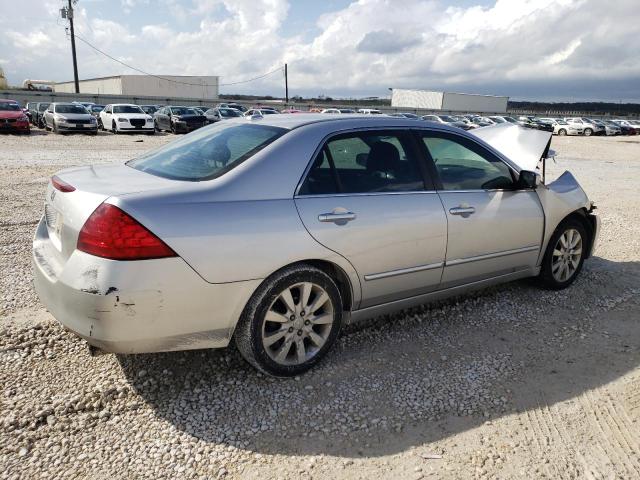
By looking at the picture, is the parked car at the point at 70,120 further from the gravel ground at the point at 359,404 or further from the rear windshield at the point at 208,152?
the rear windshield at the point at 208,152

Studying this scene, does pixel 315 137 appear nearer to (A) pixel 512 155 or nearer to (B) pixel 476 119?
(A) pixel 512 155

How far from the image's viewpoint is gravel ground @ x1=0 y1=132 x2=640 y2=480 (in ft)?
7.86

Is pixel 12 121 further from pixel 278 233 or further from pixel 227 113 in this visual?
pixel 278 233

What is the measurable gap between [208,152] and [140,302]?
3.89ft

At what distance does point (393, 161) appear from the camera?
3.48 m

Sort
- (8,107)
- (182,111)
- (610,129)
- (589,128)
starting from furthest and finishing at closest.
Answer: (610,129), (589,128), (182,111), (8,107)

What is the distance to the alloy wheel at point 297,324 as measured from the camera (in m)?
2.93

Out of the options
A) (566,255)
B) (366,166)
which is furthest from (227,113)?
(366,166)

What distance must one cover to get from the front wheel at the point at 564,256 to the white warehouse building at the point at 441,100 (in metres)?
72.3

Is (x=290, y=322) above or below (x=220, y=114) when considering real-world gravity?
below

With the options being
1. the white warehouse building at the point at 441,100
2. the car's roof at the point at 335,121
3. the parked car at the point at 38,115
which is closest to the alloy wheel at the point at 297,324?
the car's roof at the point at 335,121

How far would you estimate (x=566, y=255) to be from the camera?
462 cm

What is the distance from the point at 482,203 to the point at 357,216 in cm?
124

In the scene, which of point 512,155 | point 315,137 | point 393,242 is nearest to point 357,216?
point 393,242
